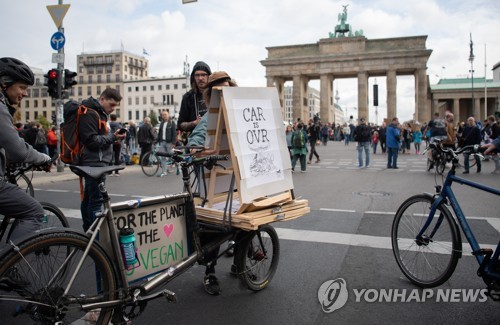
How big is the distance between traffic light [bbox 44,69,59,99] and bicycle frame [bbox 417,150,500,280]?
13.6 metres

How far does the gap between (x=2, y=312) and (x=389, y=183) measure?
11107mm

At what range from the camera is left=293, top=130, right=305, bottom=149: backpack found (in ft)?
51.8

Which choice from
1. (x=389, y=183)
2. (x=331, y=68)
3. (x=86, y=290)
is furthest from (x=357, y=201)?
(x=331, y=68)

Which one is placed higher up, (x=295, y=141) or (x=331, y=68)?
(x=331, y=68)

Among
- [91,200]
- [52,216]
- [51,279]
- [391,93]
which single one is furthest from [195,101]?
[391,93]

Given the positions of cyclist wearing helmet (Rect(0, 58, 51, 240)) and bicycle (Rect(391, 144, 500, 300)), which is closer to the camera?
cyclist wearing helmet (Rect(0, 58, 51, 240))

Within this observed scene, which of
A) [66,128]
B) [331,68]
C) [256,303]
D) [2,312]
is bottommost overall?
[256,303]

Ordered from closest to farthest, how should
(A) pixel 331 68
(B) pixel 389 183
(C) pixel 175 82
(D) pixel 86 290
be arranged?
(D) pixel 86 290, (B) pixel 389 183, (A) pixel 331 68, (C) pixel 175 82

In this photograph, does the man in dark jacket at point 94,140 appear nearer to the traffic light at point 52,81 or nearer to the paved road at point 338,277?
the paved road at point 338,277

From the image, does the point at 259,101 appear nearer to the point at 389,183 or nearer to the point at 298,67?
the point at 389,183

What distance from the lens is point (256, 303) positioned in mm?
3801

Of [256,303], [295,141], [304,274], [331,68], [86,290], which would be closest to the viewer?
[86,290]

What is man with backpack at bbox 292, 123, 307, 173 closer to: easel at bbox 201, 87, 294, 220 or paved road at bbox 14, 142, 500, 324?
paved road at bbox 14, 142, 500, 324

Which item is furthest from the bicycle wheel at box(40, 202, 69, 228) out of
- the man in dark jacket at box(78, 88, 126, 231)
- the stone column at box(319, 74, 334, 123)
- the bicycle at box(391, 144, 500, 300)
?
the stone column at box(319, 74, 334, 123)
